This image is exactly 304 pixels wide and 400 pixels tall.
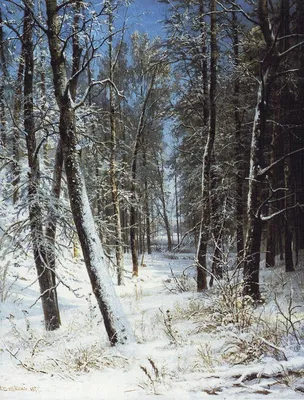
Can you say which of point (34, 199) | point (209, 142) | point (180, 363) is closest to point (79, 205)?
point (34, 199)

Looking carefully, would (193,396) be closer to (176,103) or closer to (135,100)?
(176,103)

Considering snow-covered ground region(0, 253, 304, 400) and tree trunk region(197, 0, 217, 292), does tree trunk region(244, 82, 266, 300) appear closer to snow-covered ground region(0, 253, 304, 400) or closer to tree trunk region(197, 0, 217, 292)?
snow-covered ground region(0, 253, 304, 400)

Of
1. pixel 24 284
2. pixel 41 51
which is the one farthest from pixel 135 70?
pixel 24 284

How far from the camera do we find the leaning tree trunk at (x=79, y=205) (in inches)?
209

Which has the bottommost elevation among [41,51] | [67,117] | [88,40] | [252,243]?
[252,243]

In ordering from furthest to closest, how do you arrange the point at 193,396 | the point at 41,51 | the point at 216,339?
the point at 41,51
the point at 216,339
the point at 193,396

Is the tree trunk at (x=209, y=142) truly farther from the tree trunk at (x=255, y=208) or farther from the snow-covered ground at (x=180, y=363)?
the snow-covered ground at (x=180, y=363)

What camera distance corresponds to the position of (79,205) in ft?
18.1

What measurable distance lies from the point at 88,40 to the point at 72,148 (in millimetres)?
2225

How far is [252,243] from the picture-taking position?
6.78m

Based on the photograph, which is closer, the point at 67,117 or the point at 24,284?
the point at 67,117

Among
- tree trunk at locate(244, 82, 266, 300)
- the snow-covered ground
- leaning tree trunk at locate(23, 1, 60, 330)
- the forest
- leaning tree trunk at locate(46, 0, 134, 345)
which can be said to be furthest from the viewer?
leaning tree trunk at locate(23, 1, 60, 330)

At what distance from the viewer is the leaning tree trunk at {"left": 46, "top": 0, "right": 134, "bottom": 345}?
5.32m

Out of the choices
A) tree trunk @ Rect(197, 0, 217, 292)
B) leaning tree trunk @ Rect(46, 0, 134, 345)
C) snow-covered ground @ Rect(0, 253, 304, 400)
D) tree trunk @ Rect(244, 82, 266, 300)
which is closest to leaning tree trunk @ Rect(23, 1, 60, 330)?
snow-covered ground @ Rect(0, 253, 304, 400)
